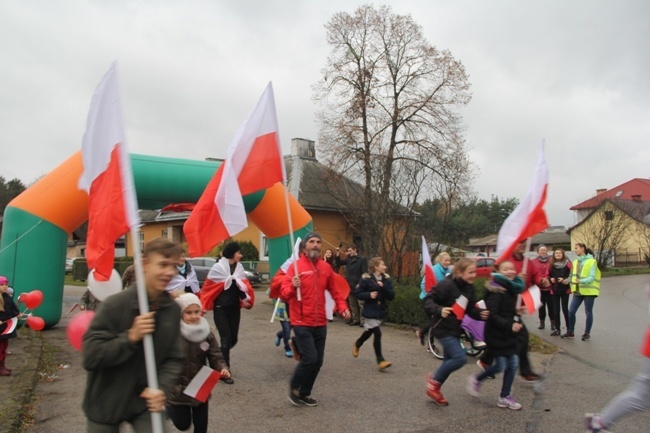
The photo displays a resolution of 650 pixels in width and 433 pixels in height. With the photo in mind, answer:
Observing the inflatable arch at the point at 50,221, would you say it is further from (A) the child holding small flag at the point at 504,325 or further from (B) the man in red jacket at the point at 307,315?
(A) the child holding small flag at the point at 504,325

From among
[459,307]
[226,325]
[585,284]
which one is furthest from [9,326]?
[585,284]

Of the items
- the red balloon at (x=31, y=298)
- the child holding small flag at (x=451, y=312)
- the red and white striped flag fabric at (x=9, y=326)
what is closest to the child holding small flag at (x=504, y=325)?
the child holding small flag at (x=451, y=312)

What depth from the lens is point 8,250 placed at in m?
11.2

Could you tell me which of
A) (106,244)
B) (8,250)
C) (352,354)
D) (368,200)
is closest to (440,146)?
(368,200)

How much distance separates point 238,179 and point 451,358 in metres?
3.07

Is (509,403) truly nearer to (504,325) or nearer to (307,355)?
(504,325)

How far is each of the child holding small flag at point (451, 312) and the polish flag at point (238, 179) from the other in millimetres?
2289

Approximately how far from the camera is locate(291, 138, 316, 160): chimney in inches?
1286

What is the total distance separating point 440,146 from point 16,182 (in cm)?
6386

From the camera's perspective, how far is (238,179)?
21.0ft

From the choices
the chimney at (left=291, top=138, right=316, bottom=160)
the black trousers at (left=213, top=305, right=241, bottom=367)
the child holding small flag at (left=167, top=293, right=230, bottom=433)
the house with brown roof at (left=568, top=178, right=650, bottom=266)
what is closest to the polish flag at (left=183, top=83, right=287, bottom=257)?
the child holding small flag at (left=167, top=293, right=230, bottom=433)

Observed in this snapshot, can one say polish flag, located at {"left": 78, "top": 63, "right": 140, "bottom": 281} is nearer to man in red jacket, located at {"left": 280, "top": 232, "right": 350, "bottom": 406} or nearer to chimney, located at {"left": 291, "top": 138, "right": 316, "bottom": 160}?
man in red jacket, located at {"left": 280, "top": 232, "right": 350, "bottom": 406}

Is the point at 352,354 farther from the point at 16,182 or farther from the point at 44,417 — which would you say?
the point at 16,182

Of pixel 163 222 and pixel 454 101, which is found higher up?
pixel 454 101
